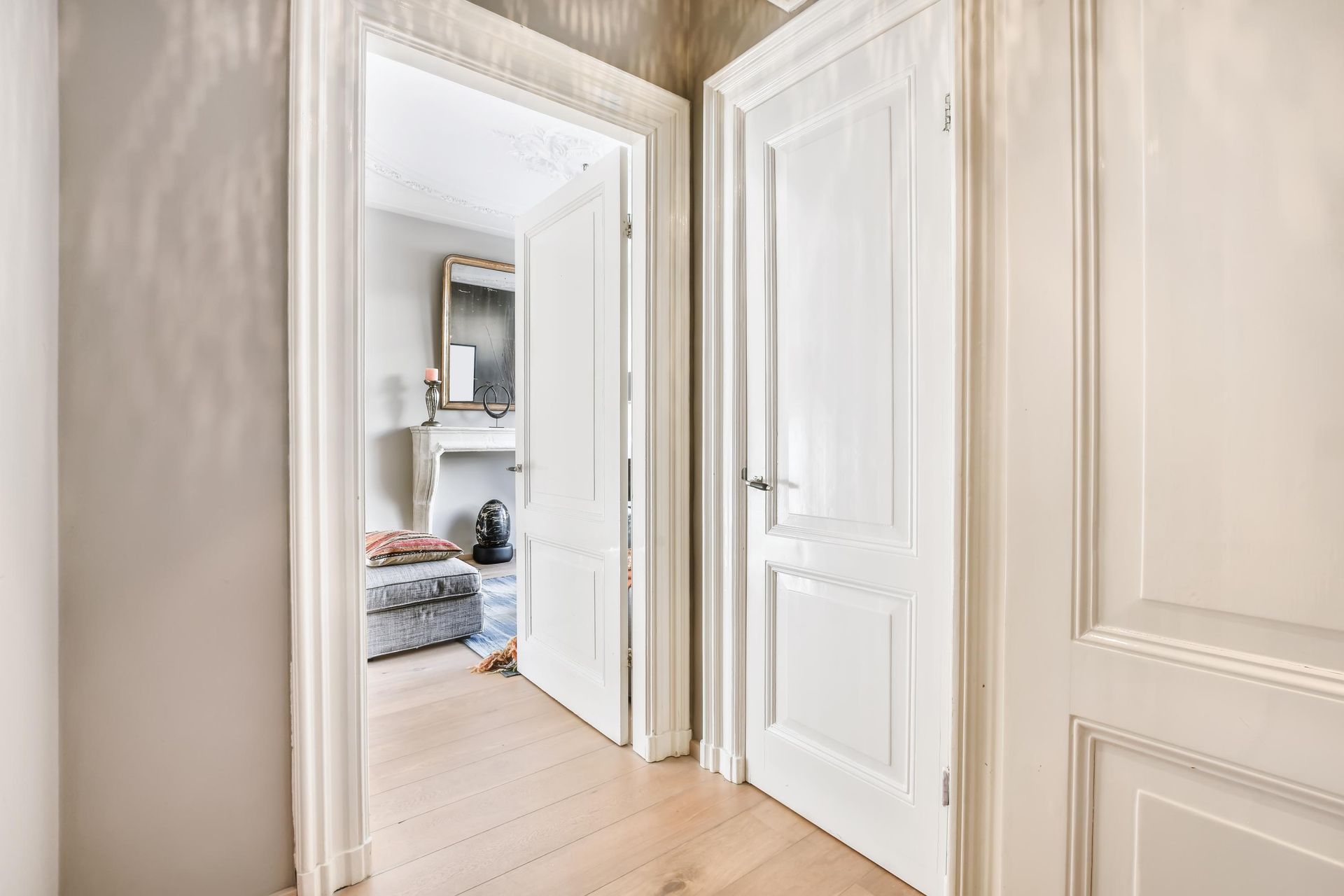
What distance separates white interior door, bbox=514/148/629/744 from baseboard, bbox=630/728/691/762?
10 cm

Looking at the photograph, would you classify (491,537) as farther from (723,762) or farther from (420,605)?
(723,762)

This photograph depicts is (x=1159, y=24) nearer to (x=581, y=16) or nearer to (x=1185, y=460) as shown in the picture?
(x=1185, y=460)

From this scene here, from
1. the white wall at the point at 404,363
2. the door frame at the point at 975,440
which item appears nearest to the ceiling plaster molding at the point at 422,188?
the white wall at the point at 404,363

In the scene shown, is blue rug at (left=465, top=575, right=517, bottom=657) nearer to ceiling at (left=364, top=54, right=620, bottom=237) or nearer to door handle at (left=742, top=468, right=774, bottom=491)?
door handle at (left=742, top=468, right=774, bottom=491)

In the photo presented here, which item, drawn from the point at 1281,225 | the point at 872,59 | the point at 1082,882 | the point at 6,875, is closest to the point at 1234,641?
the point at 1082,882

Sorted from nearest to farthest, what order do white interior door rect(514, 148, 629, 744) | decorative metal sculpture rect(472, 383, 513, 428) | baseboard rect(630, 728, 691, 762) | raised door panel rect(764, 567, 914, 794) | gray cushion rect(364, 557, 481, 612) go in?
raised door panel rect(764, 567, 914, 794), baseboard rect(630, 728, 691, 762), white interior door rect(514, 148, 629, 744), gray cushion rect(364, 557, 481, 612), decorative metal sculpture rect(472, 383, 513, 428)

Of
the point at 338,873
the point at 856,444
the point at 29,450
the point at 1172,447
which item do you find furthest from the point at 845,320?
the point at 338,873

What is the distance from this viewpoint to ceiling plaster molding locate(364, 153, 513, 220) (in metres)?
3.92

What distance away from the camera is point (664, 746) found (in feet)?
6.62

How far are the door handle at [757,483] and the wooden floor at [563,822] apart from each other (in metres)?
0.89

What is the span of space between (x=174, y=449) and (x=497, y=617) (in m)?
2.52

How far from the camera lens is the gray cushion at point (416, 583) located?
2.94 m

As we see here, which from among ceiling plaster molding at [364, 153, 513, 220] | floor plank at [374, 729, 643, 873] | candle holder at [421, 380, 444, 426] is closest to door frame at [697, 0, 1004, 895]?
floor plank at [374, 729, 643, 873]

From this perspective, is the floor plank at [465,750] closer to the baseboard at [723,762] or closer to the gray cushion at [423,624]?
the baseboard at [723,762]
